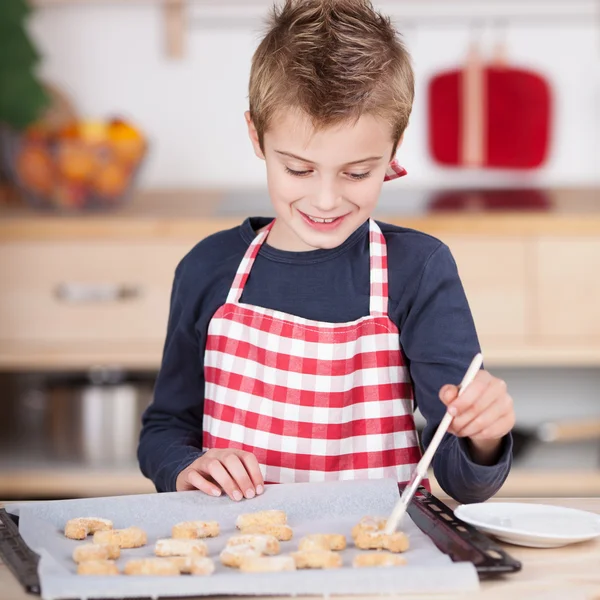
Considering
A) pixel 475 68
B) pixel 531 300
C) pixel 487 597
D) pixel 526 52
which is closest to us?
pixel 487 597

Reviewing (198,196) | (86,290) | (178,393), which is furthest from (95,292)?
(178,393)

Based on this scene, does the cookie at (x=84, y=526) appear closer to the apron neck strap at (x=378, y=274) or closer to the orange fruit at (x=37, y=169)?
the apron neck strap at (x=378, y=274)

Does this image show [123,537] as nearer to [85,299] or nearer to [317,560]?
[317,560]

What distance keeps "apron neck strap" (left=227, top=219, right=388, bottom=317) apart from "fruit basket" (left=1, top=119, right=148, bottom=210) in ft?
4.07

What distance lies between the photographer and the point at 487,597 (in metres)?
0.79

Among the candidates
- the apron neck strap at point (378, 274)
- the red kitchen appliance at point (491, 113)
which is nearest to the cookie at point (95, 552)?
the apron neck strap at point (378, 274)

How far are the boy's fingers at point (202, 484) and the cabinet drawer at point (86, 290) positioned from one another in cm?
136

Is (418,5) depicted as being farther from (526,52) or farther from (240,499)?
(240,499)

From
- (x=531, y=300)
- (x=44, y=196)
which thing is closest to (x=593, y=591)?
(x=531, y=300)

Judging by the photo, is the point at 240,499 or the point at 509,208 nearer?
the point at 240,499

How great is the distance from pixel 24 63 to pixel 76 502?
198cm

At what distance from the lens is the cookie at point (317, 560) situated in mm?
843

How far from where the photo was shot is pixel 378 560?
0.83 metres

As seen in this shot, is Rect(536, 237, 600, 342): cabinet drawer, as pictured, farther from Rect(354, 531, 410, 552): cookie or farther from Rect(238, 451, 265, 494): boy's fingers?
Rect(354, 531, 410, 552): cookie
